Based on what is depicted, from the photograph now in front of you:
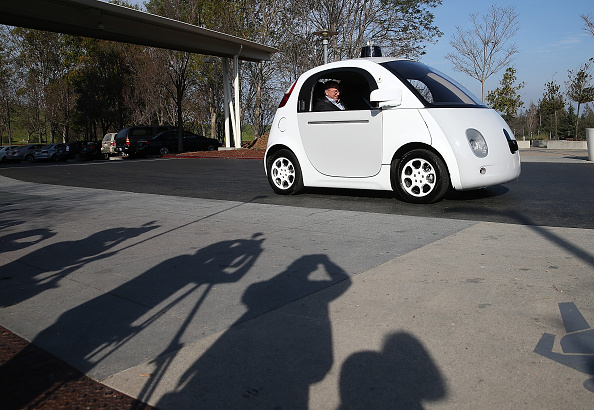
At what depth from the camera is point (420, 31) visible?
1346 inches

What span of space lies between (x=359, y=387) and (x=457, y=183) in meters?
4.85

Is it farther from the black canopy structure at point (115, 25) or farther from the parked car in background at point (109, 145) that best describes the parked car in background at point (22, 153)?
the black canopy structure at point (115, 25)

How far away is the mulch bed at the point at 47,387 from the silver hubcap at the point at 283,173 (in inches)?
232

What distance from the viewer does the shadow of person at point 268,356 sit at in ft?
7.61

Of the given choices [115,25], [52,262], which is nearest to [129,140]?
[115,25]

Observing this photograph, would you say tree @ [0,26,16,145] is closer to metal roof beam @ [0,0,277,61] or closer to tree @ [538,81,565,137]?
metal roof beam @ [0,0,277,61]

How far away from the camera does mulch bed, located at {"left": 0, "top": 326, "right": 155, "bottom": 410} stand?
2.32m

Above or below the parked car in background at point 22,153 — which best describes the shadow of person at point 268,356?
below

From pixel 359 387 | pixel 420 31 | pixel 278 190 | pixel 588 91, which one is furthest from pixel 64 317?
pixel 588 91

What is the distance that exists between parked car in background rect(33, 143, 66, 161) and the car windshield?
38.6m

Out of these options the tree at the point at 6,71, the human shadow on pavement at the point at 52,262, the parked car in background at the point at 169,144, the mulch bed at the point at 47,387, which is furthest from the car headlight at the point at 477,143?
the tree at the point at 6,71

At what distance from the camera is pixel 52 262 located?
4879mm

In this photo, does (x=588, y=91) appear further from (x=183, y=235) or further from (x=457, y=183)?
(x=183, y=235)

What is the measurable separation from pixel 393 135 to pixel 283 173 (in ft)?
7.09
